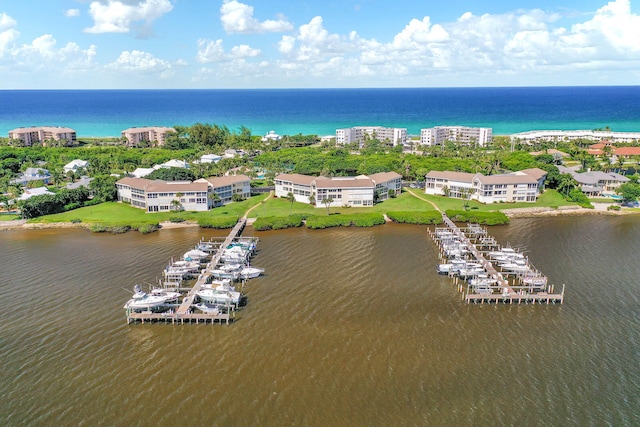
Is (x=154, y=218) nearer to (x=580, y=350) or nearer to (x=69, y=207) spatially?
(x=69, y=207)

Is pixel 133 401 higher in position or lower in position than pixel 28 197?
lower

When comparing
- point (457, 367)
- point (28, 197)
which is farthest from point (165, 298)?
point (28, 197)

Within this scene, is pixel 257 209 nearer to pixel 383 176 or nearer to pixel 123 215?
pixel 123 215

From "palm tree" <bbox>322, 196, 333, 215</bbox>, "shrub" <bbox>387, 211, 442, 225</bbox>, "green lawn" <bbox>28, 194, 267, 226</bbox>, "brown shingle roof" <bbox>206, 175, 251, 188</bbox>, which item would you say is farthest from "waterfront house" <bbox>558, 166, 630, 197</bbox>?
"brown shingle roof" <bbox>206, 175, 251, 188</bbox>

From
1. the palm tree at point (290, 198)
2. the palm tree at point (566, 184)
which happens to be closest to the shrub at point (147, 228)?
the palm tree at point (290, 198)

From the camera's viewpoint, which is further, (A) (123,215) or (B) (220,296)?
(A) (123,215)

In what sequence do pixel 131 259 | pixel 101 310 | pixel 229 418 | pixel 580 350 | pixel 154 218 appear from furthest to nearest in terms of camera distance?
1. pixel 154 218
2. pixel 131 259
3. pixel 101 310
4. pixel 580 350
5. pixel 229 418

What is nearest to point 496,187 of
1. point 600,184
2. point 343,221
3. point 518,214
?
point 518,214
